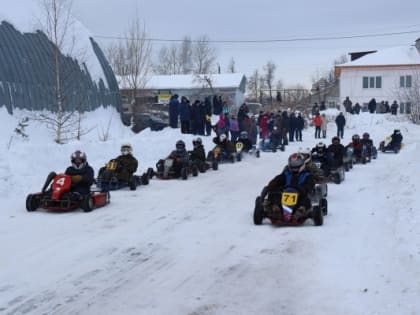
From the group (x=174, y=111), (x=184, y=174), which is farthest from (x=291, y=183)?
(x=174, y=111)

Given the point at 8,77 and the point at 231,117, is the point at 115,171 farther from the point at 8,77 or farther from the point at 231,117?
the point at 231,117

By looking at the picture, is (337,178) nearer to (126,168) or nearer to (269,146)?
(126,168)

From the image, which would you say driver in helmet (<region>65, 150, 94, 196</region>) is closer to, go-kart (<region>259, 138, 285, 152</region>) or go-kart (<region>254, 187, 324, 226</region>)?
go-kart (<region>254, 187, 324, 226</region>)

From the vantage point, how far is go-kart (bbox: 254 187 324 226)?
10.4 m

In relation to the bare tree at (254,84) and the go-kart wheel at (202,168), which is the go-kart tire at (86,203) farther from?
the bare tree at (254,84)

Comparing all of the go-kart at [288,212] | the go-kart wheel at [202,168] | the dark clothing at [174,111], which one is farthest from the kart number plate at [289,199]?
the dark clothing at [174,111]

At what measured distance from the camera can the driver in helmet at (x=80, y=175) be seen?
12.3 metres

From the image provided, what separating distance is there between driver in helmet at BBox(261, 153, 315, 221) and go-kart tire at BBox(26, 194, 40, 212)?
4.60m

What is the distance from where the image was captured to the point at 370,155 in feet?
77.9

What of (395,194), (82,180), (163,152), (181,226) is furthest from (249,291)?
(163,152)

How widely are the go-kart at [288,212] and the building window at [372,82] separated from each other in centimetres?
5461

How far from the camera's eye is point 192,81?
2709 inches

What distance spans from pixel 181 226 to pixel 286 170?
2.47 m

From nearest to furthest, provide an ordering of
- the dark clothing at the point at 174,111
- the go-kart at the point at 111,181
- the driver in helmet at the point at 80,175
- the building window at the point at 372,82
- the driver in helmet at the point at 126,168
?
the driver in helmet at the point at 80,175 < the go-kart at the point at 111,181 < the driver in helmet at the point at 126,168 < the dark clothing at the point at 174,111 < the building window at the point at 372,82
